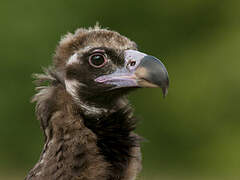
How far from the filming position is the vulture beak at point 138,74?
204 inches

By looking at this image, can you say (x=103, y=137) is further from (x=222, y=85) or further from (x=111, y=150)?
(x=222, y=85)

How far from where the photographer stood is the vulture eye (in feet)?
18.2

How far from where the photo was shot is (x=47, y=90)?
550 cm

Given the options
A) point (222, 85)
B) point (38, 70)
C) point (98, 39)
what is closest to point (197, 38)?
point (222, 85)

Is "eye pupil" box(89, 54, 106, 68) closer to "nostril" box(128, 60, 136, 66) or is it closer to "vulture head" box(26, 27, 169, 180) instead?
"vulture head" box(26, 27, 169, 180)

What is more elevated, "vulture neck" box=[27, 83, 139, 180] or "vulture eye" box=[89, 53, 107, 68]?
"vulture eye" box=[89, 53, 107, 68]

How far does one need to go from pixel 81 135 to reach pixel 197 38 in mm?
18146

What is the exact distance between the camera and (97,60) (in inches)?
219

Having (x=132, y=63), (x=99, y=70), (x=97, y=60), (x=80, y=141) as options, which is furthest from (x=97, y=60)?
(x=80, y=141)

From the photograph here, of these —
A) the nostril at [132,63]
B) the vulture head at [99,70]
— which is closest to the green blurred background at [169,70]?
the vulture head at [99,70]

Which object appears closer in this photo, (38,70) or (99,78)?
(99,78)

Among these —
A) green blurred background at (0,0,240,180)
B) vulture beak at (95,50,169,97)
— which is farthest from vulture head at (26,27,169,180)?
green blurred background at (0,0,240,180)

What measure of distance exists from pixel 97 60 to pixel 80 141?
0.85m

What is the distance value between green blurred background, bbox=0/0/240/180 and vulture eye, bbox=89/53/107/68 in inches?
556
